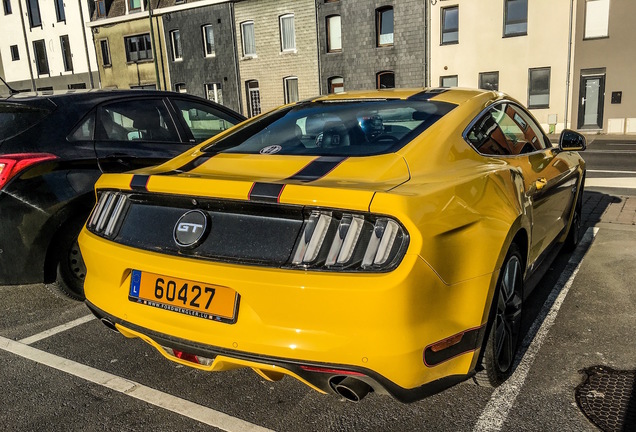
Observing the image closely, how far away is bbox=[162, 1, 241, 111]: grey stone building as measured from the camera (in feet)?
99.1

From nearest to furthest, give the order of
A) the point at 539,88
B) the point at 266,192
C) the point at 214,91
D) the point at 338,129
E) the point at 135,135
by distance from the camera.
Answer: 1. the point at 266,192
2. the point at 338,129
3. the point at 135,135
4. the point at 539,88
5. the point at 214,91

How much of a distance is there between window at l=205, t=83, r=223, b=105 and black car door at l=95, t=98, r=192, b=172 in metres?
27.3

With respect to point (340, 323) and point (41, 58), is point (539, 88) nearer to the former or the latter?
point (340, 323)

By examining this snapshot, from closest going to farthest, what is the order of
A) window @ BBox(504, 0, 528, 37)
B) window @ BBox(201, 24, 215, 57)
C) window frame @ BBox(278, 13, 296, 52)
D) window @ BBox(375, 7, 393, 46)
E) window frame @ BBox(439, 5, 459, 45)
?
window @ BBox(504, 0, 528, 37) < window frame @ BBox(439, 5, 459, 45) < window @ BBox(375, 7, 393, 46) < window frame @ BBox(278, 13, 296, 52) < window @ BBox(201, 24, 215, 57)

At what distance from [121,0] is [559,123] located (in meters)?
26.6

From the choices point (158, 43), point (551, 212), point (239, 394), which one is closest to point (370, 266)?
point (239, 394)

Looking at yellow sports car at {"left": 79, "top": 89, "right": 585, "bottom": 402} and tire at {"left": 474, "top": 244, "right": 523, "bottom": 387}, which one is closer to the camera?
yellow sports car at {"left": 79, "top": 89, "right": 585, "bottom": 402}

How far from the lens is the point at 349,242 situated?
212cm

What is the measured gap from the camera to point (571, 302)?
4023mm

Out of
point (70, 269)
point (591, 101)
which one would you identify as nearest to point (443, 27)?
point (591, 101)

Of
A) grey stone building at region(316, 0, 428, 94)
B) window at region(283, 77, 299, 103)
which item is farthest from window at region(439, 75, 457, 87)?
window at region(283, 77, 299, 103)

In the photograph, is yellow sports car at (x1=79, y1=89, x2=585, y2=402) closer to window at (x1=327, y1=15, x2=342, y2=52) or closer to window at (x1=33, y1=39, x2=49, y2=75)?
window at (x1=327, y1=15, x2=342, y2=52)

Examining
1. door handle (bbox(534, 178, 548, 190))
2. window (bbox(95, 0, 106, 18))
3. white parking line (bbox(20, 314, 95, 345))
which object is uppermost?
window (bbox(95, 0, 106, 18))

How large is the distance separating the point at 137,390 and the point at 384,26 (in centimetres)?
2522
